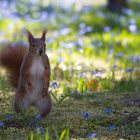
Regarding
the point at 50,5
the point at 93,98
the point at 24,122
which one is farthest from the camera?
the point at 50,5

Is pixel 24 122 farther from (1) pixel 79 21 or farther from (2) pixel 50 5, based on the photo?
(2) pixel 50 5

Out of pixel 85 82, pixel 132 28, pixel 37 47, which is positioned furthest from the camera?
pixel 132 28

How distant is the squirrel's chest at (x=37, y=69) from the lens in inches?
175

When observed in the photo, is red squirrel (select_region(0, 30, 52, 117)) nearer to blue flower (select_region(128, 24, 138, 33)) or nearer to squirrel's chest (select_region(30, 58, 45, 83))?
squirrel's chest (select_region(30, 58, 45, 83))

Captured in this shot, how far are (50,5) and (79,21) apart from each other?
2.55m

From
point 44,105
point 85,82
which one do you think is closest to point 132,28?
point 85,82

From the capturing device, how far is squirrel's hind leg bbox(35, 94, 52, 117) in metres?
4.51

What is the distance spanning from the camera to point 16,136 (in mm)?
4031

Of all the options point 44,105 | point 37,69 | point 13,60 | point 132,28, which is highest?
point 132,28

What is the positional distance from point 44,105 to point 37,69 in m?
0.29

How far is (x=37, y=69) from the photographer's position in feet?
14.6

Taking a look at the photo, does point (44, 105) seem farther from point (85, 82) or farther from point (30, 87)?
point (85, 82)

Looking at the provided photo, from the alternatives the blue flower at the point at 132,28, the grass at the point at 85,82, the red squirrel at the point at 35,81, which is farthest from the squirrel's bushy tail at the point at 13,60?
the blue flower at the point at 132,28

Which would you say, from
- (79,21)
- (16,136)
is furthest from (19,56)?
(79,21)
